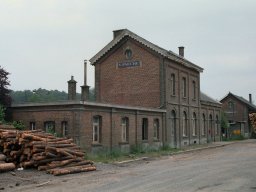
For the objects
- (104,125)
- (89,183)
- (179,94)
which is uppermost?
(179,94)

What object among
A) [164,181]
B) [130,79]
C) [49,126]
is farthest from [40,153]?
[130,79]

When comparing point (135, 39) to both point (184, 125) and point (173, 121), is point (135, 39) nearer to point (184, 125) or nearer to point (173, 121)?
point (173, 121)

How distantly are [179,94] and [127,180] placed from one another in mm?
23322

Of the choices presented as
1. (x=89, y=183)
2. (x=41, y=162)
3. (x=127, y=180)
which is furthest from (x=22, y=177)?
(x=127, y=180)

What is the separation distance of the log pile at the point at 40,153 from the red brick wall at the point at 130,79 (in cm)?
1688

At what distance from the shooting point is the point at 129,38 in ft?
117

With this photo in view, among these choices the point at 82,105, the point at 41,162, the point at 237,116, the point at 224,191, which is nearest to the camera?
the point at 224,191

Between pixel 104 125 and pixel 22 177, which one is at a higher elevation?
pixel 104 125

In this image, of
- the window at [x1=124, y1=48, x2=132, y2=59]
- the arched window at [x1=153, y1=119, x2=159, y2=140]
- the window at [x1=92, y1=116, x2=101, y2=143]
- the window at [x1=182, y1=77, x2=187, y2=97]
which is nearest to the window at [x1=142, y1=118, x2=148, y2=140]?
the arched window at [x1=153, y1=119, x2=159, y2=140]

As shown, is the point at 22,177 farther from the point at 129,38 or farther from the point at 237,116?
the point at 237,116

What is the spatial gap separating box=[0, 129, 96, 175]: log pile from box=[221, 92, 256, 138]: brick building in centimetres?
4857

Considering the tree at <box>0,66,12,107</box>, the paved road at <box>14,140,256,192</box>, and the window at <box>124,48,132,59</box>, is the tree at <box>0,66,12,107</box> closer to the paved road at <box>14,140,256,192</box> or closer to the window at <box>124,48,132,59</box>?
the paved road at <box>14,140,256,192</box>

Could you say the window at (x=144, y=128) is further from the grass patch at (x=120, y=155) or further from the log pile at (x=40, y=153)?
the log pile at (x=40, y=153)

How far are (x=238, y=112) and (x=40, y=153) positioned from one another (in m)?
54.2
